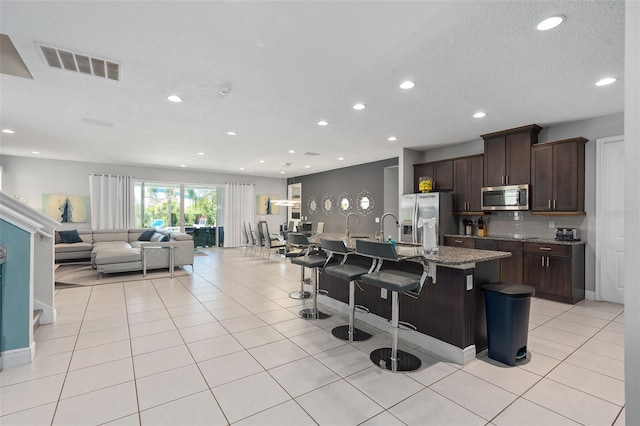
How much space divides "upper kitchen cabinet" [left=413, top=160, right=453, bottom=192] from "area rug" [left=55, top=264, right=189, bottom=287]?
17.6 feet

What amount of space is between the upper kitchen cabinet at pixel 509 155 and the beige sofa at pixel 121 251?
20.1 feet

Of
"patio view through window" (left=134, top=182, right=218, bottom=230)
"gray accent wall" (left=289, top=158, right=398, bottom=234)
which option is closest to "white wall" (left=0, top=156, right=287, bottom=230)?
"patio view through window" (left=134, top=182, right=218, bottom=230)

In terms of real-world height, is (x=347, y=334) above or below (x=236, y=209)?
below

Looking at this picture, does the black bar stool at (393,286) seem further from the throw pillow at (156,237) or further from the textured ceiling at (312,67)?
the throw pillow at (156,237)

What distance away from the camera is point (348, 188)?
8.87 meters

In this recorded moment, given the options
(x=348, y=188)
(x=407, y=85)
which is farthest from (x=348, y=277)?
(x=348, y=188)

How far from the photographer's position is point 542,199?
4.64 m

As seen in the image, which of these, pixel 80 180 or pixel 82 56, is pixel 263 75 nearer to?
pixel 82 56

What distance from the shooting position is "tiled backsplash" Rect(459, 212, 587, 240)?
4602mm

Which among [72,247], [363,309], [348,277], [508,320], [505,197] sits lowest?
[363,309]

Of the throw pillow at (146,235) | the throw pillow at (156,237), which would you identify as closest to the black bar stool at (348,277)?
the throw pillow at (156,237)

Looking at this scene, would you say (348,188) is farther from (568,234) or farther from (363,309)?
(363,309)

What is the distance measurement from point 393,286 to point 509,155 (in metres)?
4.08

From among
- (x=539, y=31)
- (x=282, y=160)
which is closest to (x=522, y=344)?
(x=539, y=31)
